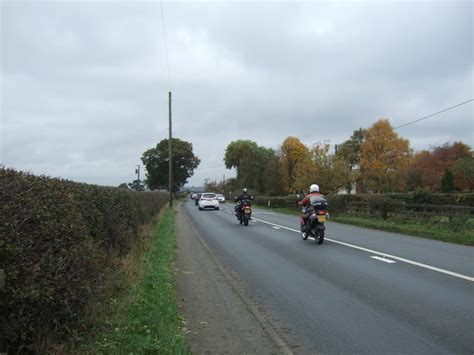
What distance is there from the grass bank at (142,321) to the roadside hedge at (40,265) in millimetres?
382

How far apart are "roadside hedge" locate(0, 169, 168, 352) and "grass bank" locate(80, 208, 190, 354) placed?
38 cm

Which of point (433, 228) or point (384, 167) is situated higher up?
point (384, 167)

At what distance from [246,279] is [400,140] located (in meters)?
65.1

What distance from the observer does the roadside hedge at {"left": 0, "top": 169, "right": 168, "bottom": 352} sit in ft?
11.9

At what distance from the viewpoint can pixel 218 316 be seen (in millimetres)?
6398

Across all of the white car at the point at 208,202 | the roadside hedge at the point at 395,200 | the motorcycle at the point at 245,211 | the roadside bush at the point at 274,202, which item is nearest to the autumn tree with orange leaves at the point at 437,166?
the roadside bush at the point at 274,202

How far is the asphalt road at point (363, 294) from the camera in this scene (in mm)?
5254

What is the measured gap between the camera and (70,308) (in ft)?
13.9

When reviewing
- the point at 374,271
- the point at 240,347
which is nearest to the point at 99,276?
the point at 240,347

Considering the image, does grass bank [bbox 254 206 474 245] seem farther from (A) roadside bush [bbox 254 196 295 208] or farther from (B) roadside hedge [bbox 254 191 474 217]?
(A) roadside bush [bbox 254 196 295 208]

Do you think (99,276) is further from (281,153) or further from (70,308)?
(281,153)

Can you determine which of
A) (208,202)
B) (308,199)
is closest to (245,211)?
(308,199)

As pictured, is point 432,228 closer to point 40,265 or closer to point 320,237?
point 320,237

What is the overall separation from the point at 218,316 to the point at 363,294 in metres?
2.50
